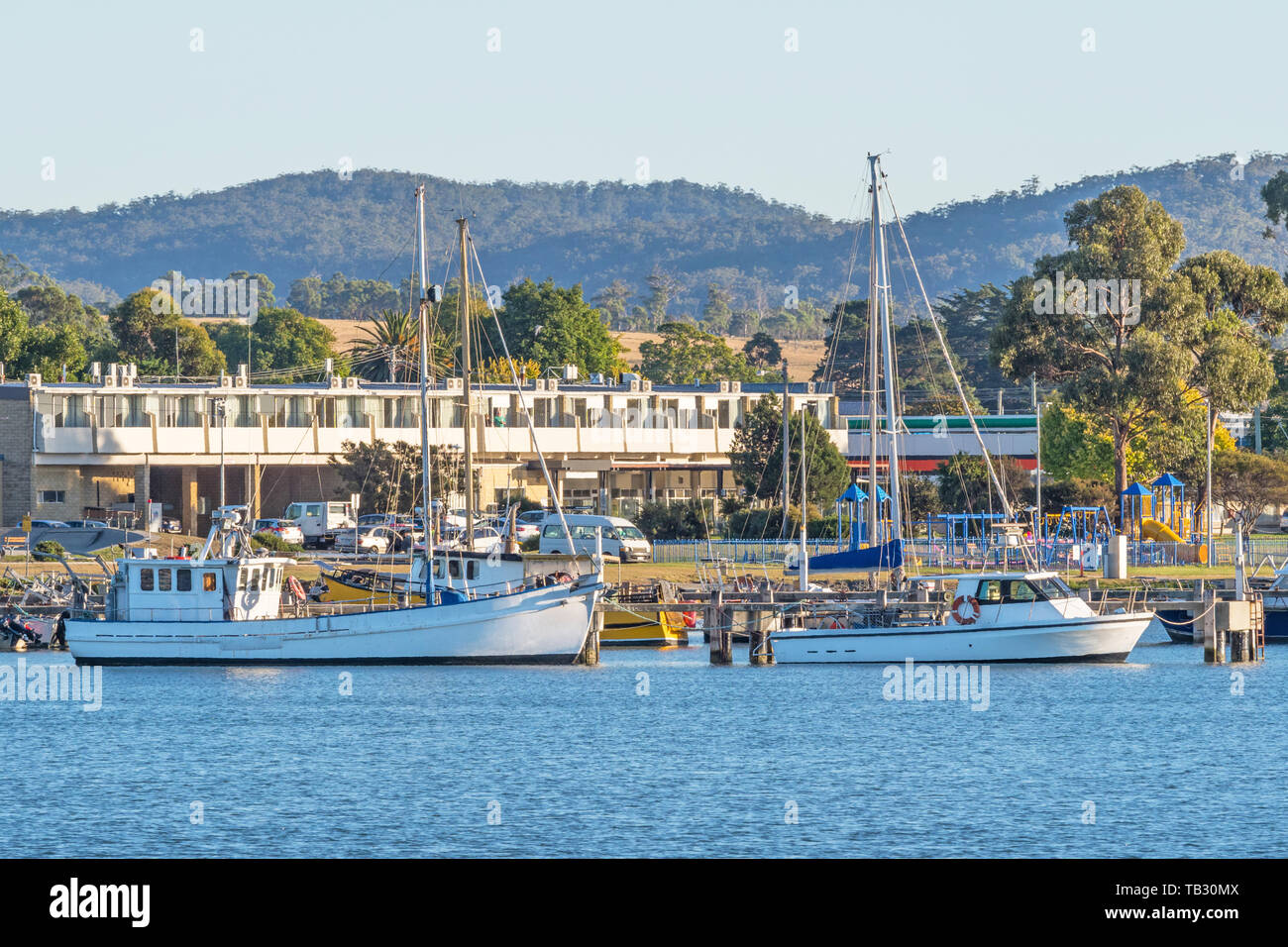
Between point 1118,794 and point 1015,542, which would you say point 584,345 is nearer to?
point 1015,542

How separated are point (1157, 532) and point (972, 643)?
36011 millimetres

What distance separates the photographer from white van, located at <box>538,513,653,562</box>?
264ft

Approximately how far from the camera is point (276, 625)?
53625 mm

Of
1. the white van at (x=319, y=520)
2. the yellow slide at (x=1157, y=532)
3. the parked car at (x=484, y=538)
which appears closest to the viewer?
the parked car at (x=484, y=538)

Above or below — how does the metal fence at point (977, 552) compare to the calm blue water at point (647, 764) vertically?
above

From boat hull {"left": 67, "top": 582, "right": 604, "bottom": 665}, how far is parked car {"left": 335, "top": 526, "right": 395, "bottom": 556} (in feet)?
98.1

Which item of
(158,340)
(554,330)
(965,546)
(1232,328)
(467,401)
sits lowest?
(965,546)

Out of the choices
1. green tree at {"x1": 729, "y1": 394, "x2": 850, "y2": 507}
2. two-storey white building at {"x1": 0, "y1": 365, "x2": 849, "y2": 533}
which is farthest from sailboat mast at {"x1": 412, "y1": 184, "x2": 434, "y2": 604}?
green tree at {"x1": 729, "y1": 394, "x2": 850, "y2": 507}

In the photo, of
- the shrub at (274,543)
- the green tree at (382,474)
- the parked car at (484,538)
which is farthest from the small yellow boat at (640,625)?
the green tree at (382,474)

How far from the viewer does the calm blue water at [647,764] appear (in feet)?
104

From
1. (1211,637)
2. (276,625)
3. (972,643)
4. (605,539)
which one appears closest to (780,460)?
(605,539)

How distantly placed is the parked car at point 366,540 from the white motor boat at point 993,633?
3483 centimetres

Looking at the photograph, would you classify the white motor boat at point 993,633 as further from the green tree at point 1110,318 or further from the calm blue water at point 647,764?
Result: the green tree at point 1110,318

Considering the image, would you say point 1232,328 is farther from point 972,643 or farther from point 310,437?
point 310,437
